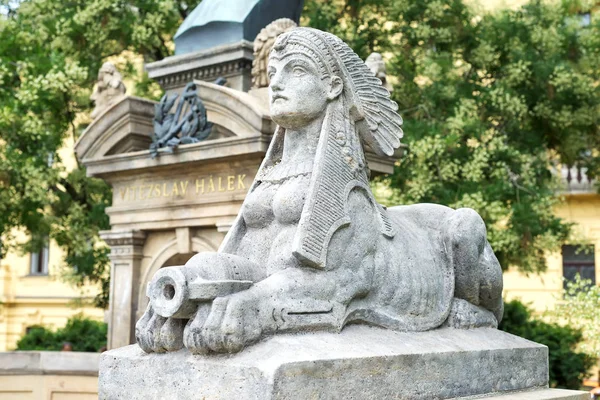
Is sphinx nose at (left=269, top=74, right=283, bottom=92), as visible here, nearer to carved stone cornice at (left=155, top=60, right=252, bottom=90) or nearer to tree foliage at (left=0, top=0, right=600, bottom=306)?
carved stone cornice at (left=155, top=60, right=252, bottom=90)

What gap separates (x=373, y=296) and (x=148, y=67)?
23.9 feet

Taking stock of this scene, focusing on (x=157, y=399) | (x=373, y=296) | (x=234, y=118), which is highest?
(x=234, y=118)

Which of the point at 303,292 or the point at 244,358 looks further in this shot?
the point at 303,292

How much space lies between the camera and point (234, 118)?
935cm

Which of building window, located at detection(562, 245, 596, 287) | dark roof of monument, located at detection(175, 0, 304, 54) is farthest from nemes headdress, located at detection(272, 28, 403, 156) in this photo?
building window, located at detection(562, 245, 596, 287)

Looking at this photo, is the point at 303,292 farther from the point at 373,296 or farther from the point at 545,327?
the point at 545,327

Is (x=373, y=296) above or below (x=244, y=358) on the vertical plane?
above

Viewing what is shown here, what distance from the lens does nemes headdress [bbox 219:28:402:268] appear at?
4273 millimetres

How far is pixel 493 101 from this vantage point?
44.5 ft

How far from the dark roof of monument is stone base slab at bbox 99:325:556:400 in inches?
253

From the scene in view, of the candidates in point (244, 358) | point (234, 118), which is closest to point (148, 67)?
point (234, 118)

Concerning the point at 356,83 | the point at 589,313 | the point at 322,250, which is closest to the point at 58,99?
the point at 589,313

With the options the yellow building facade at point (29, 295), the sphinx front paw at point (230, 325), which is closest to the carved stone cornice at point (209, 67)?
the sphinx front paw at point (230, 325)

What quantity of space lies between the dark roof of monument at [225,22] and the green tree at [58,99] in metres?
2.65
